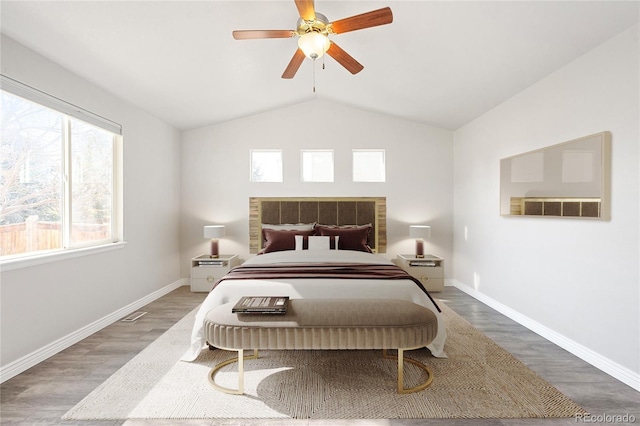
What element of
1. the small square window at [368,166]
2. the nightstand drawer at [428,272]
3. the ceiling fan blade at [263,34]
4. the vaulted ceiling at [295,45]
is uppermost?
the vaulted ceiling at [295,45]

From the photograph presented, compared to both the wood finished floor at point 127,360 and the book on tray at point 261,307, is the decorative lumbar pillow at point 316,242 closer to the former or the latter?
the wood finished floor at point 127,360

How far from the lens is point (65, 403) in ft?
6.64

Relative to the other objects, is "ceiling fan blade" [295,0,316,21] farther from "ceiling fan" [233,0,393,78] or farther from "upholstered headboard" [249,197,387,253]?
"upholstered headboard" [249,197,387,253]

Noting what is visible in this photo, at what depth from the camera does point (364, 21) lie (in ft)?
7.19

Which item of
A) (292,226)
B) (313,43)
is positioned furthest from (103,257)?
(313,43)

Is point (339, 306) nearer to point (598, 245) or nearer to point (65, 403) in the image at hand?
point (65, 403)

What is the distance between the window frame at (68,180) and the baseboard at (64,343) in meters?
0.67

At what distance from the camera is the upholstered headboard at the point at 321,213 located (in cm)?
505

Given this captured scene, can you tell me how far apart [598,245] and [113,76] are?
4.41 m

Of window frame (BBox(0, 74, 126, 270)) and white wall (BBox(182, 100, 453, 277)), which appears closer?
window frame (BBox(0, 74, 126, 270))

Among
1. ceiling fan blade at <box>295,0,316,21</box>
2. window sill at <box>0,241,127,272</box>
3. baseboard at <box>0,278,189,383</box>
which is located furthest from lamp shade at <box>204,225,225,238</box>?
ceiling fan blade at <box>295,0,316,21</box>

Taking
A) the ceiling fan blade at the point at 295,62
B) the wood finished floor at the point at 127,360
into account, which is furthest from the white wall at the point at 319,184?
the ceiling fan blade at the point at 295,62

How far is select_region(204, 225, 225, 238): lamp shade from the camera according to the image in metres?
4.76

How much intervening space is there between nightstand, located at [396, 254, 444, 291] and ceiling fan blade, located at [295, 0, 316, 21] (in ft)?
11.2
